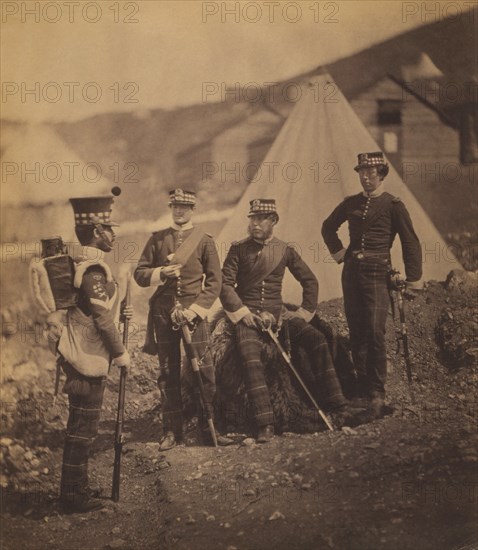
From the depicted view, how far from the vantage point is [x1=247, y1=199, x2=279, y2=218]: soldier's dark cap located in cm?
316

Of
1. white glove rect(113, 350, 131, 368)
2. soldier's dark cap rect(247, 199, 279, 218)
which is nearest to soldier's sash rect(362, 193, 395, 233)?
soldier's dark cap rect(247, 199, 279, 218)

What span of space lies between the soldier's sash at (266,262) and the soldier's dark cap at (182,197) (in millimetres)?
404

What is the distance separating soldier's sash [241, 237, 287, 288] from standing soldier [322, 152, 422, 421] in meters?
0.24

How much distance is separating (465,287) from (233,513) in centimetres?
159

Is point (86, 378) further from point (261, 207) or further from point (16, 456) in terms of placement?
point (261, 207)

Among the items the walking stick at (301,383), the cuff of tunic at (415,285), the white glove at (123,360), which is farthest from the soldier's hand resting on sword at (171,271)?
the cuff of tunic at (415,285)

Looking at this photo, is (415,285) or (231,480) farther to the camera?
(415,285)

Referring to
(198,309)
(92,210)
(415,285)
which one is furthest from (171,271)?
(415,285)

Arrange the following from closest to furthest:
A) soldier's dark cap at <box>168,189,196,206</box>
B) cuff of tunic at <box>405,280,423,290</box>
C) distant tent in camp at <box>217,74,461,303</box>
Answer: soldier's dark cap at <box>168,189,196,206</box> → distant tent in camp at <box>217,74,461,303</box> → cuff of tunic at <box>405,280,423,290</box>

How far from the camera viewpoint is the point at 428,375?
3338 millimetres

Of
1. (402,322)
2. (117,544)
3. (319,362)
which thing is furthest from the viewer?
(402,322)

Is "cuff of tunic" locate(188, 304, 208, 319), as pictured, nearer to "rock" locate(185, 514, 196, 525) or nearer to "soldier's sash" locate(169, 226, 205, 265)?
"soldier's sash" locate(169, 226, 205, 265)

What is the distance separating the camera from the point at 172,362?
10.1ft

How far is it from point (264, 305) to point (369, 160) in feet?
2.83
